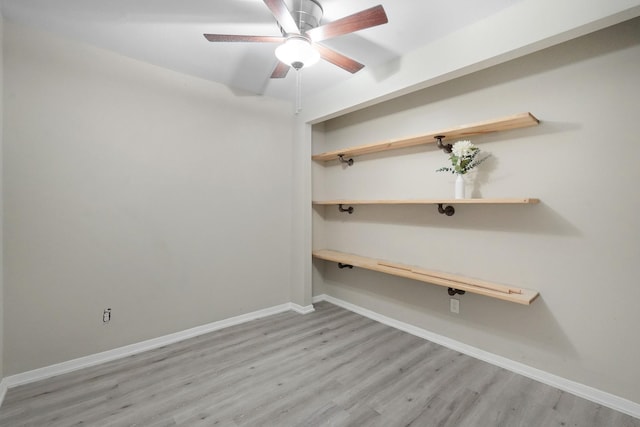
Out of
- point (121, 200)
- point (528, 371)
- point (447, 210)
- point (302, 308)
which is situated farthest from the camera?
point (302, 308)

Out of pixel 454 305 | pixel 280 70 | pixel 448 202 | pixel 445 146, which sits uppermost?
pixel 280 70

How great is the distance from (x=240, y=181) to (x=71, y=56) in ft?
5.55

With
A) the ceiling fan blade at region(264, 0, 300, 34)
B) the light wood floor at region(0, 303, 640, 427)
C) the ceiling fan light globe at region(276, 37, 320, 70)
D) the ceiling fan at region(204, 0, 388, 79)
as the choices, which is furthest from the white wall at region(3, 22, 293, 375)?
the ceiling fan blade at region(264, 0, 300, 34)

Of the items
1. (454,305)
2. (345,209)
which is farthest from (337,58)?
(454,305)

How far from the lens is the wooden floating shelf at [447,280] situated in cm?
211

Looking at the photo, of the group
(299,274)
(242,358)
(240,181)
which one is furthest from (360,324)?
(240,181)

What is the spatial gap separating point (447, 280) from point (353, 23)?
2.06 metres

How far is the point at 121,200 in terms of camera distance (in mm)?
2539

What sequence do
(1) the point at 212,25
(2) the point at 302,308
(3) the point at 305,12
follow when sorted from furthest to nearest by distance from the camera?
(2) the point at 302,308
(1) the point at 212,25
(3) the point at 305,12

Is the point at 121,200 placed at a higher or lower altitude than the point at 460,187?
lower

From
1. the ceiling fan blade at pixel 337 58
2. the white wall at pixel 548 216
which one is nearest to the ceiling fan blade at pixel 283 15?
the ceiling fan blade at pixel 337 58

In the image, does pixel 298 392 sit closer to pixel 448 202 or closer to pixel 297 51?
pixel 448 202

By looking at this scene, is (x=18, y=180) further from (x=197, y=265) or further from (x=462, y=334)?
(x=462, y=334)

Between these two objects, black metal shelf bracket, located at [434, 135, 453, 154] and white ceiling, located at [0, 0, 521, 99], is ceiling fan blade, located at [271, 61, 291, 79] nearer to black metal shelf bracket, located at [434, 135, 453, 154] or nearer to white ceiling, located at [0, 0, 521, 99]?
white ceiling, located at [0, 0, 521, 99]
